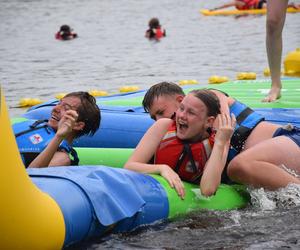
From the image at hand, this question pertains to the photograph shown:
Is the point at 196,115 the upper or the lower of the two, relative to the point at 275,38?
lower

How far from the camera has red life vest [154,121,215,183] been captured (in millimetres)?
4070

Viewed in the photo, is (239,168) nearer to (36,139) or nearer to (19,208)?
(36,139)

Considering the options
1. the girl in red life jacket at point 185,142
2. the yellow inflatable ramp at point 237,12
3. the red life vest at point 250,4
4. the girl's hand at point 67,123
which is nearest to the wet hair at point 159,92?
the girl in red life jacket at point 185,142

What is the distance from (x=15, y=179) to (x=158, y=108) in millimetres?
1676

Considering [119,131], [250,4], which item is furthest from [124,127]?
[250,4]

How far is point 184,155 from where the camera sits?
4.09 meters

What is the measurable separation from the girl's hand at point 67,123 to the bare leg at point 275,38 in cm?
224

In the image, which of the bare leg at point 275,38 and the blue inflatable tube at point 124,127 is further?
the bare leg at point 275,38

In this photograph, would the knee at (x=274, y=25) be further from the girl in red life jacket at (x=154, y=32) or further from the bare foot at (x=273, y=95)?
the girl in red life jacket at (x=154, y=32)

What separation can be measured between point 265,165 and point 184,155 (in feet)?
1.41

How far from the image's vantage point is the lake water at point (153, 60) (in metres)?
3.71

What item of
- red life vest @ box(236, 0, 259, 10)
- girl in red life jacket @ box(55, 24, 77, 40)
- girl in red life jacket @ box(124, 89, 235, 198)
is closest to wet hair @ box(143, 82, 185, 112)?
girl in red life jacket @ box(124, 89, 235, 198)

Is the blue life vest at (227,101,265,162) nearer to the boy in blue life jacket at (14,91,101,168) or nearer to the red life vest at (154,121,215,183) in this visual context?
the red life vest at (154,121,215,183)

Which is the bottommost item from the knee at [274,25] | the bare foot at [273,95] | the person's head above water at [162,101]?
the bare foot at [273,95]
